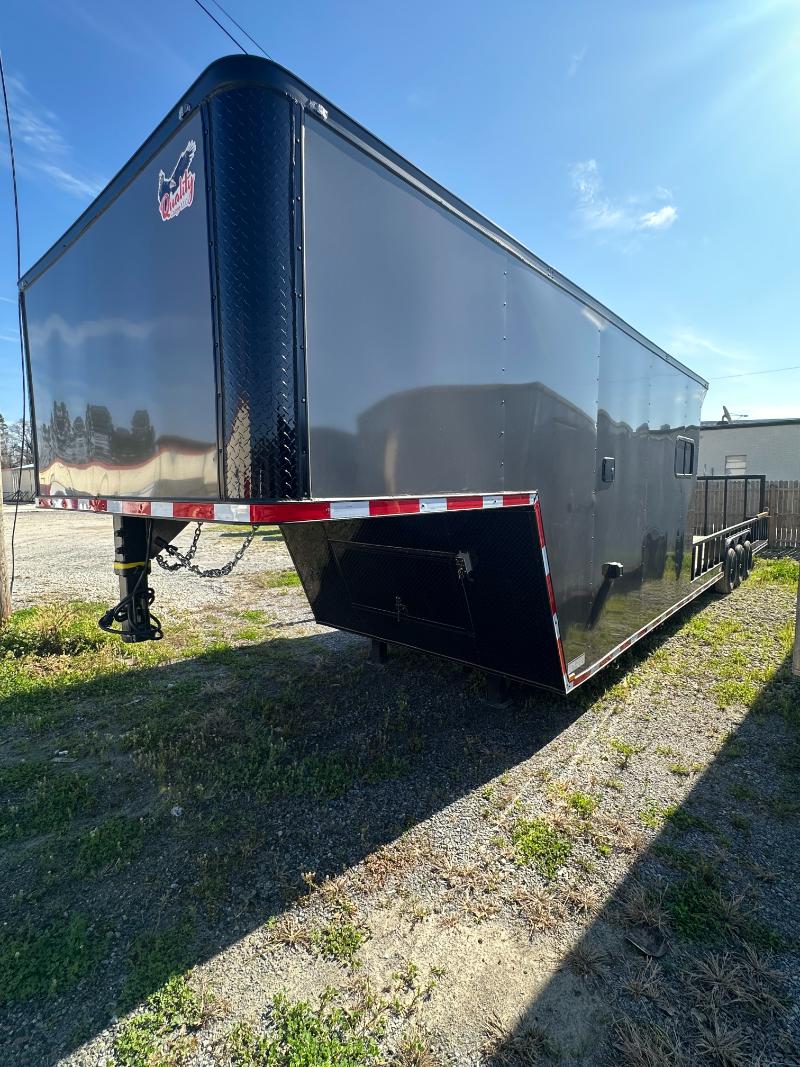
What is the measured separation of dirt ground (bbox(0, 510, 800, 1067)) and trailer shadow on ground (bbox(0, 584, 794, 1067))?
0.01m

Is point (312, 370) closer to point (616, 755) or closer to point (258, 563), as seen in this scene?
point (616, 755)

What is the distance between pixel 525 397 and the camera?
330 centimetres

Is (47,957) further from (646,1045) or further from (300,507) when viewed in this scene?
(646,1045)

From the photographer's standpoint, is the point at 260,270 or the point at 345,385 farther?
the point at 345,385

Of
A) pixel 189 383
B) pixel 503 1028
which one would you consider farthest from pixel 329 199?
pixel 503 1028

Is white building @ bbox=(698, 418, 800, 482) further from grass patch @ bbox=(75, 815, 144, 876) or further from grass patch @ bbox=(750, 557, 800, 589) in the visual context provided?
grass patch @ bbox=(75, 815, 144, 876)

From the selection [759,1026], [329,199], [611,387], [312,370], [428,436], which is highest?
[329,199]

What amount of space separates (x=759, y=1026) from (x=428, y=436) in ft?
8.42

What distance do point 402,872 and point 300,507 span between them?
1.91m

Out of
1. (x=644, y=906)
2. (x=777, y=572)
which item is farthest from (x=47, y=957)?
(x=777, y=572)

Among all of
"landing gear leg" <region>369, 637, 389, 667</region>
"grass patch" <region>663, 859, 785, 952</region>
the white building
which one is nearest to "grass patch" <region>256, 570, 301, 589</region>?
"landing gear leg" <region>369, 637, 389, 667</region>

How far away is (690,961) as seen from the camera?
219cm

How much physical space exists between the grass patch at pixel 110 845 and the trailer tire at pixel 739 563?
8542 millimetres

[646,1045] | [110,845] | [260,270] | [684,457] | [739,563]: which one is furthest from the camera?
[739,563]
